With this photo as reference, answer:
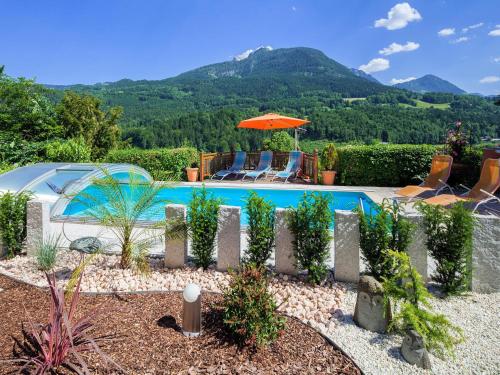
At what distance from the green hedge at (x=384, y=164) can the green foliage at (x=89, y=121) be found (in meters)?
12.0

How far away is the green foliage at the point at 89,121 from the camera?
1852 centimetres

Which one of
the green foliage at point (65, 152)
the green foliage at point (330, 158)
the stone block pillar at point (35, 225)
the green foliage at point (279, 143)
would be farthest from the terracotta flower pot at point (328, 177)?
the stone block pillar at point (35, 225)

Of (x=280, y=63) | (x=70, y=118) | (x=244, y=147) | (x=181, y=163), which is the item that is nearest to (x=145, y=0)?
(x=181, y=163)

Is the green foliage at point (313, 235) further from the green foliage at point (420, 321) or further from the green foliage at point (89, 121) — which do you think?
the green foliage at point (89, 121)

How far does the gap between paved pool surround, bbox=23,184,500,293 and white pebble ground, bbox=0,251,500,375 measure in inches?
6.2

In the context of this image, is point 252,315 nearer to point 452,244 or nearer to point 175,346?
point 175,346

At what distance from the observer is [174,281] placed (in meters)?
4.02

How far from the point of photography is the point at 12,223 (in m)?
4.91

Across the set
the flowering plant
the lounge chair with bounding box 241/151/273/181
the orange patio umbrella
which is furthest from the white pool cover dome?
the flowering plant

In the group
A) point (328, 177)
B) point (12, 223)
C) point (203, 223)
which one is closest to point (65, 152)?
point (12, 223)

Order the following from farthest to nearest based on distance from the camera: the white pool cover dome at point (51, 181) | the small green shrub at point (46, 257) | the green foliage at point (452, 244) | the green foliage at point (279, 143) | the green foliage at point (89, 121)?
the green foliage at point (89, 121)
the green foliage at point (279, 143)
the white pool cover dome at point (51, 181)
the small green shrub at point (46, 257)
the green foliage at point (452, 244)

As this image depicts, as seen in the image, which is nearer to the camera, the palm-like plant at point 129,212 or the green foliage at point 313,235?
the green foliage at point 313,235

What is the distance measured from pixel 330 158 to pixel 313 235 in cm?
912

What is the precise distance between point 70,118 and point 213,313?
19.0 metres
